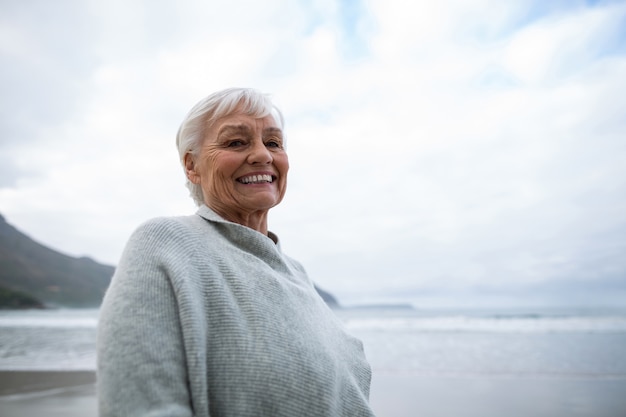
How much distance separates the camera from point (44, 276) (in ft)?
132

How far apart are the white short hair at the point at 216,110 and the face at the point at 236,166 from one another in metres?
0.02

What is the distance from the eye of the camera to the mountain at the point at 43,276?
113 feet

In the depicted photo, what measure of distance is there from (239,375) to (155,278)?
0.31 m

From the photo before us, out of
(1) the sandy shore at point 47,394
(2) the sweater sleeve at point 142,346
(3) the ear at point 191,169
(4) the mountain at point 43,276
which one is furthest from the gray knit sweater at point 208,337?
(4) the mountain at point 43,276

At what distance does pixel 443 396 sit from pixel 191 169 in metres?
5.45

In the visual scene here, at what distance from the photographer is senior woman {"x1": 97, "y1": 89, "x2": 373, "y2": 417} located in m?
0.96

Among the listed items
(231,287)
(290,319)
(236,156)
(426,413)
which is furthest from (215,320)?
(426,413)

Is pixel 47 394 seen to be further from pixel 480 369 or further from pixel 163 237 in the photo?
pixel 480 369

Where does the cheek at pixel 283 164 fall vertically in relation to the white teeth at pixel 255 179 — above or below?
above

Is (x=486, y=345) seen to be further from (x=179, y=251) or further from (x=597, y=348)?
(x=179, y=251)

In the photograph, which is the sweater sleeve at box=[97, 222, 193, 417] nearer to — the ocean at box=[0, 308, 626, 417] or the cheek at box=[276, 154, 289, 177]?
the cheek at box=[276, 154, 289, 177]

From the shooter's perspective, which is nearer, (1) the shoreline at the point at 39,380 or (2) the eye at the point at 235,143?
(2) the eye at the point at 235,143

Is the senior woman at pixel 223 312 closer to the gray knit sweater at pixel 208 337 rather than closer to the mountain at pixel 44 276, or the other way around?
the gray knit sweater at pixel 208 337

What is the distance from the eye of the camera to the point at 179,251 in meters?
1.14
